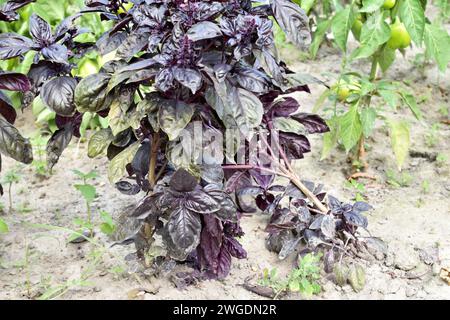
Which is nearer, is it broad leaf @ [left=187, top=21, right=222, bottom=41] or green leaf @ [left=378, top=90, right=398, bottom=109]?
broad leaf @ [left=187, top=21, right=222, bottom=41]

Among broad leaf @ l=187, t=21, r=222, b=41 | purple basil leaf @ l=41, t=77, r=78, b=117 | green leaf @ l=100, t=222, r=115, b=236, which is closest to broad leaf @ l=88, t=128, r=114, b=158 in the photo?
purple basil leaf @ l=41, t=77, r=78, b=117

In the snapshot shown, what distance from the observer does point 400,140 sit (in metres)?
2.79

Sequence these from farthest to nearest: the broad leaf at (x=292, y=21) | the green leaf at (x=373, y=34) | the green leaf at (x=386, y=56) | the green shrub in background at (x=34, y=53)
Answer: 1. the green shrub in background at (x=34, y=53)
2. the green leaf at (x=386, y=56)
3. the green leaf at (x=373, y=34)
4. the broad leaf at (x=292, y=21)

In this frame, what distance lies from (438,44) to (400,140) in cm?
43

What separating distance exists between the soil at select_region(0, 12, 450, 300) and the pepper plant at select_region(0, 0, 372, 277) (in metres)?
0.17

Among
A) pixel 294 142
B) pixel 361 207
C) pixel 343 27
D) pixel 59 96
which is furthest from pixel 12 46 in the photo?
pixel 343 27

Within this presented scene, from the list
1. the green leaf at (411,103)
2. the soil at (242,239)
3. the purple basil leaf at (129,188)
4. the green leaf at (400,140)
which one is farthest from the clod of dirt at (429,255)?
the purple basil leaf at (129,188)

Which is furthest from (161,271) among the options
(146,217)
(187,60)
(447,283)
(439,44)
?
(439,44)

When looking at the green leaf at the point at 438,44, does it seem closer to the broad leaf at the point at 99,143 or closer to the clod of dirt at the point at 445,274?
the clod of dirt at the point at 445,274

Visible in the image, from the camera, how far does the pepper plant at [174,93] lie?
1.74m

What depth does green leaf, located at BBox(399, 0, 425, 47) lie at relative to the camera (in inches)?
97.1

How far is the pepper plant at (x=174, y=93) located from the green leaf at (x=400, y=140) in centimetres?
89

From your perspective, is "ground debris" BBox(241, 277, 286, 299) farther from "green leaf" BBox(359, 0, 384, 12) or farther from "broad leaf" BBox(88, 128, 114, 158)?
"green leaf" BBox(359, 0, 384, 12)

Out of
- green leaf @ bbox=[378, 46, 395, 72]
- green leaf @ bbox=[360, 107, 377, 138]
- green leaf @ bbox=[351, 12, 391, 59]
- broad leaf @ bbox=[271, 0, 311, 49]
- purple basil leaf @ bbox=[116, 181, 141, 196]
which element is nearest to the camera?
broad leaf @ bbox=[271, 0, 311, 49]
